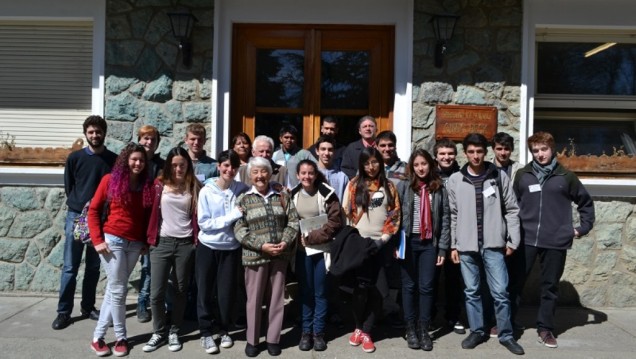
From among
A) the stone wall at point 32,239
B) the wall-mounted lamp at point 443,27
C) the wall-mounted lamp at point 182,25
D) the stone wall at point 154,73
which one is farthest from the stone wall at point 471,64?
the stone wall at point 32,239

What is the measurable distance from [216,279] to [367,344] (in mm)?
1329

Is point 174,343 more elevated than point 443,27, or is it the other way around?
point 443,27

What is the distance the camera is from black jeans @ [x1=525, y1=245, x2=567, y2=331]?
15.1 ft

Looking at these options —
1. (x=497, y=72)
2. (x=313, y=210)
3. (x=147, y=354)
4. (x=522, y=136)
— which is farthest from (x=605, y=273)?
(x=147, y=354)

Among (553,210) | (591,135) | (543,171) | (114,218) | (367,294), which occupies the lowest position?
(367,294)

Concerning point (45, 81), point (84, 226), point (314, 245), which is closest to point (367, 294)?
point (314, 245)

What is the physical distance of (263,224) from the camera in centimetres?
423

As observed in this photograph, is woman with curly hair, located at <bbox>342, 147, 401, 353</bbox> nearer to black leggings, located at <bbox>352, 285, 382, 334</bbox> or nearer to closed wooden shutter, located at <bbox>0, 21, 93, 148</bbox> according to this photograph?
black leggings, located at <bbox>352, 285, 382, 334</bbox>

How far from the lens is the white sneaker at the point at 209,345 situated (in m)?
4.37

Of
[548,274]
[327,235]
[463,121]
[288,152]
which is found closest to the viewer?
[327,235]

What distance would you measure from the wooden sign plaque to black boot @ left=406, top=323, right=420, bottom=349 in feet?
7.24

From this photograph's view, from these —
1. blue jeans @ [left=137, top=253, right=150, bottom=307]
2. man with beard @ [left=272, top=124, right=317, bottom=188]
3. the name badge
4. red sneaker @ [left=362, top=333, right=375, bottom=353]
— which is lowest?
red sneaker @ [left=362, top=333, right=375, bottom=353]

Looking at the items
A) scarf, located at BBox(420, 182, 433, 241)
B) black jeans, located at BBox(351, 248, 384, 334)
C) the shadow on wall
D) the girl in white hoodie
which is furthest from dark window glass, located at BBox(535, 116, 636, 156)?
the girl in white hoodie

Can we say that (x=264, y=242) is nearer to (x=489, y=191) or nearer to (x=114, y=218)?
(x=114, y=218)
